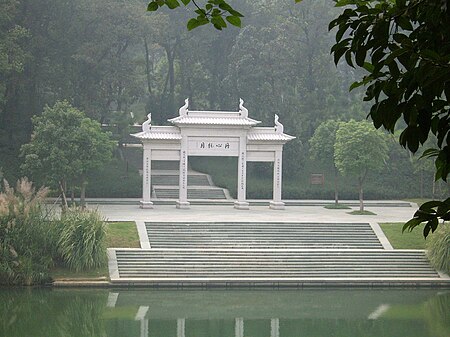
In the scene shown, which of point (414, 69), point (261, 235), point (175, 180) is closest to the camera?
point (414, 69)

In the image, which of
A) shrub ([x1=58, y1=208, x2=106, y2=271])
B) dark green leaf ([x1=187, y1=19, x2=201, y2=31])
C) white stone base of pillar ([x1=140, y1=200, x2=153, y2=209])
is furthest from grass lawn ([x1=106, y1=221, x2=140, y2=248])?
dark green leaf ([x1=187, y1=19, x2=201, y2=31])

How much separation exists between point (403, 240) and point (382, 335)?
808cm

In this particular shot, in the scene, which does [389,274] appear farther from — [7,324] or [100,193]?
[100,193]

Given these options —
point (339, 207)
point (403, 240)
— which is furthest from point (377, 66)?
point (339, 207)

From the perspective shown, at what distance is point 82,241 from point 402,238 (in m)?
8.78

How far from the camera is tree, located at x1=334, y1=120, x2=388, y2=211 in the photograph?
2938 centimetres

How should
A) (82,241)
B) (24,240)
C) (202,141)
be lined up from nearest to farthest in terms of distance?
(24,240)
(82,241)
(202,141)

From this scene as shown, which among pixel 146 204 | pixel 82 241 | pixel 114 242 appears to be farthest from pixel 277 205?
pixel 82 241

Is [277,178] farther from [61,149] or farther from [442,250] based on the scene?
[442,250]

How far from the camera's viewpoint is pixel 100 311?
59.8 feet

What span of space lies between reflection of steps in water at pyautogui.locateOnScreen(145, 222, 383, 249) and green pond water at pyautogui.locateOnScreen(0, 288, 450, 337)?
10.6 ft

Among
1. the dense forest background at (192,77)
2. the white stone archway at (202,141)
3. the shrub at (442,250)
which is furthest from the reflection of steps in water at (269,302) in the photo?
the dense forest background at (192,77)

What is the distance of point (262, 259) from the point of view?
22516 mm

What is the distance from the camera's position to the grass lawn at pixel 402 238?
78.4 feet
